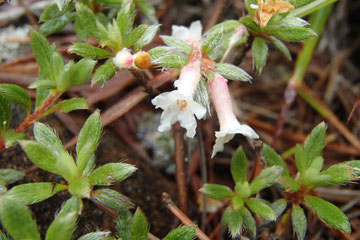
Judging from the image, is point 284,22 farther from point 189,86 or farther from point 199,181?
point 199,181

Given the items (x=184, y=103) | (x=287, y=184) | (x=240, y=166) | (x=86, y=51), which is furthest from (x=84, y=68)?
(x=287, y=184)

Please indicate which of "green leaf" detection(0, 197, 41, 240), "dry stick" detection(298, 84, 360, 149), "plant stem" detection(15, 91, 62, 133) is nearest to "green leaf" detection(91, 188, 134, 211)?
"green leaf" detection(0, 197, 41, 240)

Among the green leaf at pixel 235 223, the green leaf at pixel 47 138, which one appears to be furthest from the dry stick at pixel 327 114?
the green leaf at pixel 47 138

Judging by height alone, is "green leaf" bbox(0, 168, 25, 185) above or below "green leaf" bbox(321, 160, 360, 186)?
above

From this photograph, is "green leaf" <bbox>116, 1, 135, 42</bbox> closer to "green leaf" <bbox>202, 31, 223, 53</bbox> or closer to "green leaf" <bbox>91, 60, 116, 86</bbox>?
"green leaf" <bbox>91, 60, 116, 86</bbox>

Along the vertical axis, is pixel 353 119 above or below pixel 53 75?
below

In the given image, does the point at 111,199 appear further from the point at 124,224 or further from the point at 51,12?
the point at 51,12

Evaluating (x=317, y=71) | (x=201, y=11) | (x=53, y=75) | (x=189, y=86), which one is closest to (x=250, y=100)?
(x=317, y=71)

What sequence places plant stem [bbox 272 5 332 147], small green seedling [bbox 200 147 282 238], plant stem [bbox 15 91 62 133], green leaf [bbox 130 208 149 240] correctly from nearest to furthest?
1. green leaf [bbox 130 208 149 240]
2. small green seedling [bbox 200 147 282 238]
3. plant stem [bbox 15 91 62 133]
4. plant stem [bbox 272 5 332 147]

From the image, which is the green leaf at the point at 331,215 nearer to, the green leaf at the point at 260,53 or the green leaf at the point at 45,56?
the green leaf at the point at 260,53
